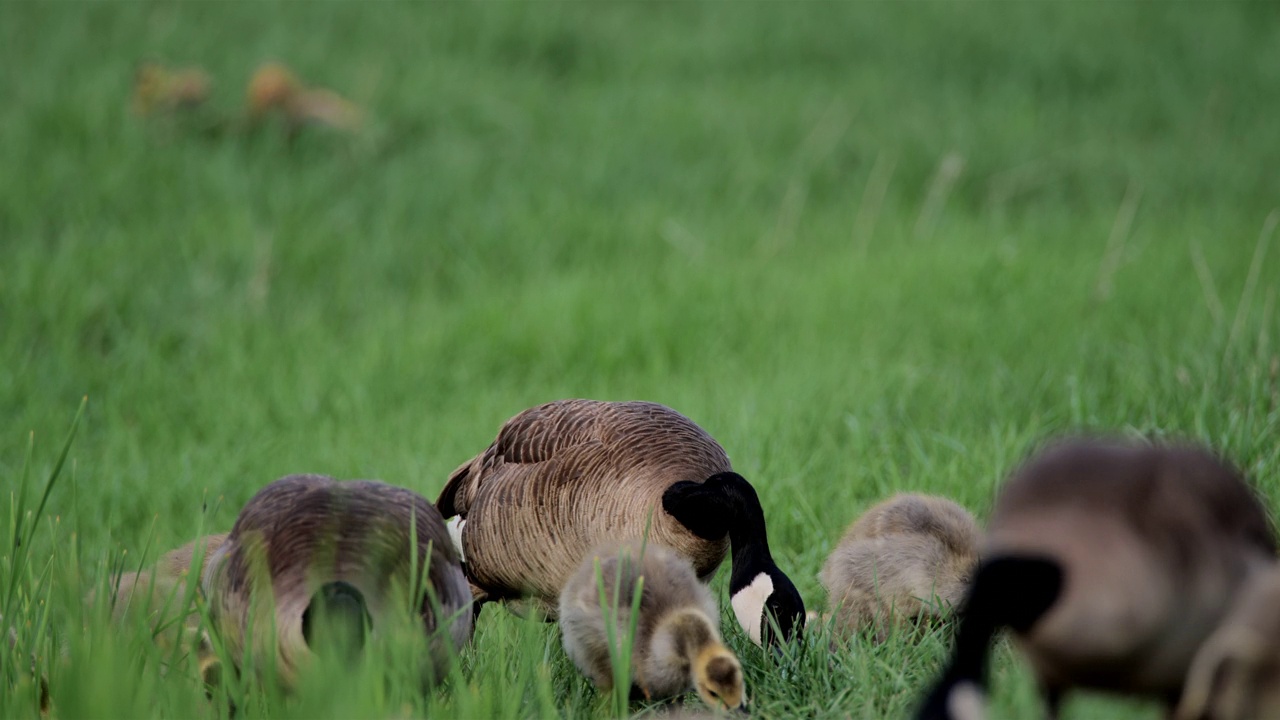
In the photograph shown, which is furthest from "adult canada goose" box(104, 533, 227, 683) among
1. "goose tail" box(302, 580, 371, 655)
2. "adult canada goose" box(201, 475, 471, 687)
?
Answer: "goose tail" box(302, 580, 371, 655)

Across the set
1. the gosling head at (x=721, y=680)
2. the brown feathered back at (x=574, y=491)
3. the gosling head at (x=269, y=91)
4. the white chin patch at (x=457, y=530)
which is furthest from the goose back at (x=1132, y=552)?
the gosling head at (x=269, y=91)

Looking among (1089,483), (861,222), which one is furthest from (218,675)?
(861,222)

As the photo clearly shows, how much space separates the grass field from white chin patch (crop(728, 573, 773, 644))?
3.1 inches

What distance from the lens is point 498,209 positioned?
905 centimetres

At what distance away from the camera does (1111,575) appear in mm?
1744

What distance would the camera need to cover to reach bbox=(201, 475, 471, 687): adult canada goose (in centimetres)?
247

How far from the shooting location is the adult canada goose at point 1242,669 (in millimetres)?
1693

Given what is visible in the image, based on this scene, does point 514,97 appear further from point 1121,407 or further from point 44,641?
point 44,641

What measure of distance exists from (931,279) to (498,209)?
3414 millimetres

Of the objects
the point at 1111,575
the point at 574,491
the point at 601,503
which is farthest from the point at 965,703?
the point at 574,491

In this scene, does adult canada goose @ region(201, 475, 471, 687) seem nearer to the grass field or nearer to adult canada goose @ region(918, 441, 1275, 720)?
the grass field

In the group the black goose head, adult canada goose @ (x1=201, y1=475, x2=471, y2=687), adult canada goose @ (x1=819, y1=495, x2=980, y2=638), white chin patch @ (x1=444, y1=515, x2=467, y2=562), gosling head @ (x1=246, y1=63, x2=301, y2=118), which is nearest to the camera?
adult canada goose @ (x1=201, y1=475, x2=471, y2=687)

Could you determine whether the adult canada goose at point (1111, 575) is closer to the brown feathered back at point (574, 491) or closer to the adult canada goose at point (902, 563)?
the adult canada goose at point (902, 563)

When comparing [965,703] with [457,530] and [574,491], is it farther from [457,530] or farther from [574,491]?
[457,530]
